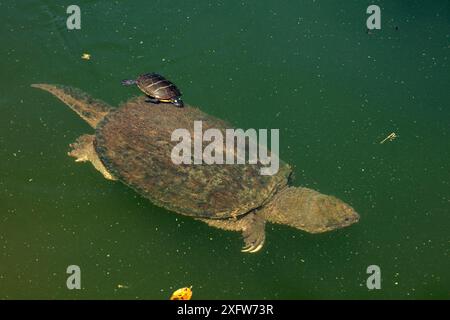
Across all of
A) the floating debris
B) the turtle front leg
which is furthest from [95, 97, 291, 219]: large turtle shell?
the floating debris

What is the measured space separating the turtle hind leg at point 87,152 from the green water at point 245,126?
0.33ft

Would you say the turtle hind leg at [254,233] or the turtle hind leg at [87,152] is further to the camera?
the turtle hind leg at [87,152]

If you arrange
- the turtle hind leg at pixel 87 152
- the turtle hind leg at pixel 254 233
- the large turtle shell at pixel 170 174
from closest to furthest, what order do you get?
1. the large turtle shell at pixel 170 174
2. the turtle hind leg at pixel 254 233
3. the turtle hind leg at pixel 87 152

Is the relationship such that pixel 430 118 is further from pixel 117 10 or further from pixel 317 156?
pixel 117 10

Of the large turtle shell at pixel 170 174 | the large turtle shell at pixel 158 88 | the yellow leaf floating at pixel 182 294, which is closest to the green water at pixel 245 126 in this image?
the yellow leaf floating at pixel 182 294

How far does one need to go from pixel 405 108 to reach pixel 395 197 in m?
1.48

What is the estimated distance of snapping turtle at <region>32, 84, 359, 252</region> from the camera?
436 centimetres

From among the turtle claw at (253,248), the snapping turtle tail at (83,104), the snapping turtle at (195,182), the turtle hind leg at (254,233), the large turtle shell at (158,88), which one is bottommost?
the turtle claw at (253,248)

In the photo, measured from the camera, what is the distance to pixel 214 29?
6.55 meters

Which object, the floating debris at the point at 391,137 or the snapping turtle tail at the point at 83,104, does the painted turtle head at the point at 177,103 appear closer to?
the snapping turtle tail at the point at 83,104

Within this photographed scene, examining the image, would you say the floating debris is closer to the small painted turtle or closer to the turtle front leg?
the turtle front leg

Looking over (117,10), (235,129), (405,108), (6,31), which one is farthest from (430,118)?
(6,31)

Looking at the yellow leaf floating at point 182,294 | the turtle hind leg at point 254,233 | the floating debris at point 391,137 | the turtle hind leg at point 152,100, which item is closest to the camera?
the yellow leaf floating at point 182,294

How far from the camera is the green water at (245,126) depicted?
436 centimetres
